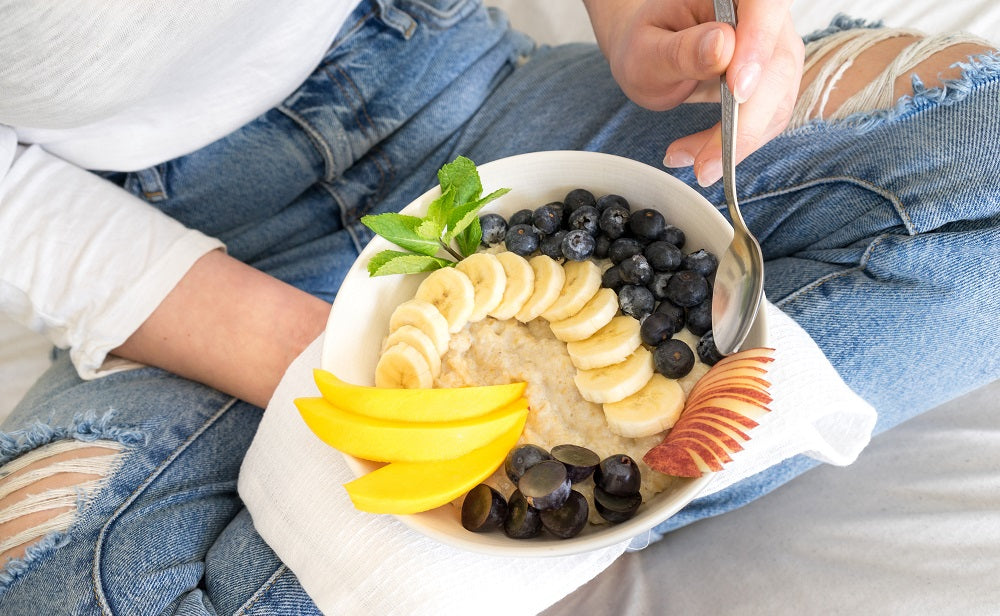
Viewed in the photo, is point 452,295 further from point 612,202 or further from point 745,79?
point 745,79

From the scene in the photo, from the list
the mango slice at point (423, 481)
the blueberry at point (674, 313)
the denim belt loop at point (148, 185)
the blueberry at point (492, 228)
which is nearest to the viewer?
the mango slice at point (423, 481)

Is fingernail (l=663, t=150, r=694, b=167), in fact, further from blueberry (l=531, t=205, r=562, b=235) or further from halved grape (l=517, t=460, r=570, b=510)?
halved grape (l=517, t=460, r=570, b=510)

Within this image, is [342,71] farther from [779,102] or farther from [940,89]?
[940,89]

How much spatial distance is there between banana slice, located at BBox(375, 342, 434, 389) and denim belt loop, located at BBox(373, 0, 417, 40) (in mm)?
556

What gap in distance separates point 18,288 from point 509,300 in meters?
0.62

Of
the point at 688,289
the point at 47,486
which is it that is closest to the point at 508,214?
the point at 688,289

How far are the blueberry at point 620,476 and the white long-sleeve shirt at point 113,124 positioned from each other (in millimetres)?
593

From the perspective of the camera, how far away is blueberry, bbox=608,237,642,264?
705 millimetres

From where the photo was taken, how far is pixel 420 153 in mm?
1062

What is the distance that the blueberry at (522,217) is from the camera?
76 centimetres

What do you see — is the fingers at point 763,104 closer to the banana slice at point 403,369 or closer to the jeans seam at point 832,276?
the jeans seam at point 832,276

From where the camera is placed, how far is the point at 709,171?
69 centimetres

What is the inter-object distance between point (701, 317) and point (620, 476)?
7.1 inches

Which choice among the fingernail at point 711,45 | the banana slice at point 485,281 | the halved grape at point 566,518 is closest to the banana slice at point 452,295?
the banana slice at point 485,281
